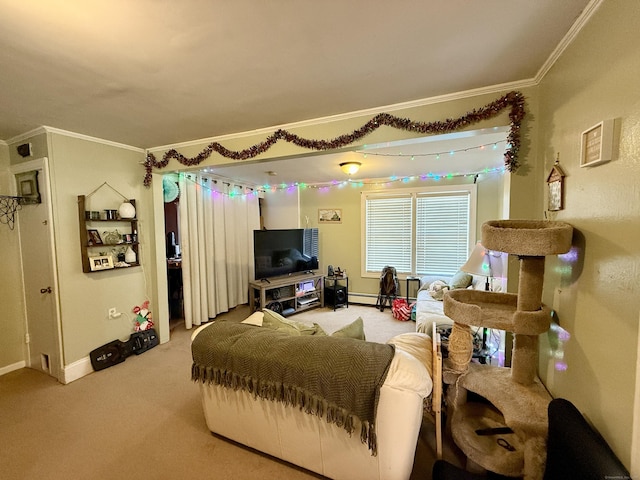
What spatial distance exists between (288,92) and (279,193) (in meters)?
3.78

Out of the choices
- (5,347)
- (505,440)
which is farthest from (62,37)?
(5,347)

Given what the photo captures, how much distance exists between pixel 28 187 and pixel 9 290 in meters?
1.12

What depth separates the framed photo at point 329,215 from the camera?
5.31 m

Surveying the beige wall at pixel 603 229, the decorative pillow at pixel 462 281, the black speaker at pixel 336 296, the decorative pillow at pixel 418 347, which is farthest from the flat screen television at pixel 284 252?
the beige wall at pixel 603 229

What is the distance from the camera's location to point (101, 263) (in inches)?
109

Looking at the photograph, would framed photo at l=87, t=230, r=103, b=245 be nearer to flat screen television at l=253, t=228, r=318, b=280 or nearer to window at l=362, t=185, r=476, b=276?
flat screen television at l=253, t=228, r=318, b=280

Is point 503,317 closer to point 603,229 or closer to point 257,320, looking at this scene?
point 603,229

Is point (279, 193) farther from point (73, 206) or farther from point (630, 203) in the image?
point (630, 203)

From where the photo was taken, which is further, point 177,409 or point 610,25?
point 177,409

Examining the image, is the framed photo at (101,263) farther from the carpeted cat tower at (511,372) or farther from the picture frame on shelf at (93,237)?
the carpeted cat tower at (511,372)

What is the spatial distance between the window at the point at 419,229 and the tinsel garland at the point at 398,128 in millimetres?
2610

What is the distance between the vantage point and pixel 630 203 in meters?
0.93

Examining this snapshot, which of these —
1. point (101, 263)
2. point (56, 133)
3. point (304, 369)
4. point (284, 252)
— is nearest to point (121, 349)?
point (101, 263)

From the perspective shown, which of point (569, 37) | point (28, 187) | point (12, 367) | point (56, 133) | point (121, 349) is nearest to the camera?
point (569, 37)
